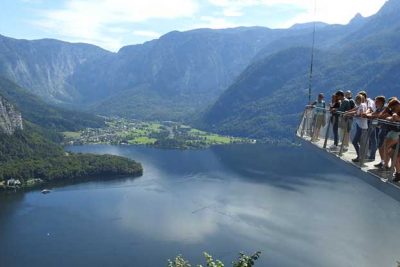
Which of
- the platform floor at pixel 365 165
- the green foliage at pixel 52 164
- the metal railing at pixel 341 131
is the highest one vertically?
the metal railing at pixel 341 131

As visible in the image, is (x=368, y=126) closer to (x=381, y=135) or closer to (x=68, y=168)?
(x=381, y=135)

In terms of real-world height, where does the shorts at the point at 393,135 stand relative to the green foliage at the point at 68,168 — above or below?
above

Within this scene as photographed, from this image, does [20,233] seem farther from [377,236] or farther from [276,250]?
[377,236]

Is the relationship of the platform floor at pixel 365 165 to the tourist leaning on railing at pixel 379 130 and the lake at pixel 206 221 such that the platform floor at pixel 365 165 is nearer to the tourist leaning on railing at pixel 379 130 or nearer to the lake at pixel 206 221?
the tourist leaning on railing at pixel 379 130

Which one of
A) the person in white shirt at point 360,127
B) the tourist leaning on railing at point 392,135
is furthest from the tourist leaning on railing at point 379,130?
the tourist leaning on railing at point 392,135

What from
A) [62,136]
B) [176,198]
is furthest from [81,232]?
[62,136]

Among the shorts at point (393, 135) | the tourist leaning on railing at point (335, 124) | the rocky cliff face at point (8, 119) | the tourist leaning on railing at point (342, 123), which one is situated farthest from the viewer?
the rocky cliff face at point (8, 119)

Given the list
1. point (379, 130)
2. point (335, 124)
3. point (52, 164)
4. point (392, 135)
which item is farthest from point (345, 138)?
point (52, 164)
